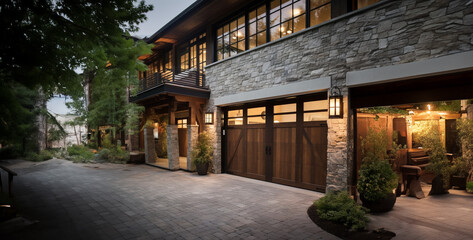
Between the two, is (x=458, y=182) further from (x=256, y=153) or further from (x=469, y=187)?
(x=256, y=153)

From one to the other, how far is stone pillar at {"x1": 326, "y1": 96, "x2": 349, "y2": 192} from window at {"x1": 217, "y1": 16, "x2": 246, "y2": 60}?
4738 millimetres

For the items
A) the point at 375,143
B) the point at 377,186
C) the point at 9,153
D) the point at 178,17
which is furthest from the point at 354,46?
the point at 9,153

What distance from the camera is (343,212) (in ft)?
14.5

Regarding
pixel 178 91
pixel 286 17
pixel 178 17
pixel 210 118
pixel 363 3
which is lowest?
pixel 210 118

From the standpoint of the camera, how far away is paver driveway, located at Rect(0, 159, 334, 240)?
413cm

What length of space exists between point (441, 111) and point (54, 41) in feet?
37.4

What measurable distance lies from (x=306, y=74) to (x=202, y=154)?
5.17 m

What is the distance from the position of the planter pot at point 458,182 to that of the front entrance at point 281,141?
394cm

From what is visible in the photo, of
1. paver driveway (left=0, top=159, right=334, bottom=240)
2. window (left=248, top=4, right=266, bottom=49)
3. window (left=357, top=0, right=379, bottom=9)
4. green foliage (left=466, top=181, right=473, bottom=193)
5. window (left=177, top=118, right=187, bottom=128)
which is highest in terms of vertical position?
window (left=248, top=4, right=266, bottom=49)

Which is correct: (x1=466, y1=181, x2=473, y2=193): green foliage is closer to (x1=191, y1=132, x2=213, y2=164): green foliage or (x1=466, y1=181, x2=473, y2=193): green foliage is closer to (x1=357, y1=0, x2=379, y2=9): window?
(x1=357, y1=0, x2=379, y2=9): window

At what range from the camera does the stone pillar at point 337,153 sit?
19.0 ft

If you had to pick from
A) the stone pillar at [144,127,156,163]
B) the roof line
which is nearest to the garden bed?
the roof line

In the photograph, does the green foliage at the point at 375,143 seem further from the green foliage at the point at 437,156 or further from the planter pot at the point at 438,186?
the planter pot at the point at 438,186

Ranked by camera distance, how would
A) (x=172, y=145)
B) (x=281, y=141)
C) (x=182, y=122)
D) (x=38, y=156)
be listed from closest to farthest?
(x=281, y=141)
(x=172, y=145)
(x=38, y=156)
(x=182, y=122)
